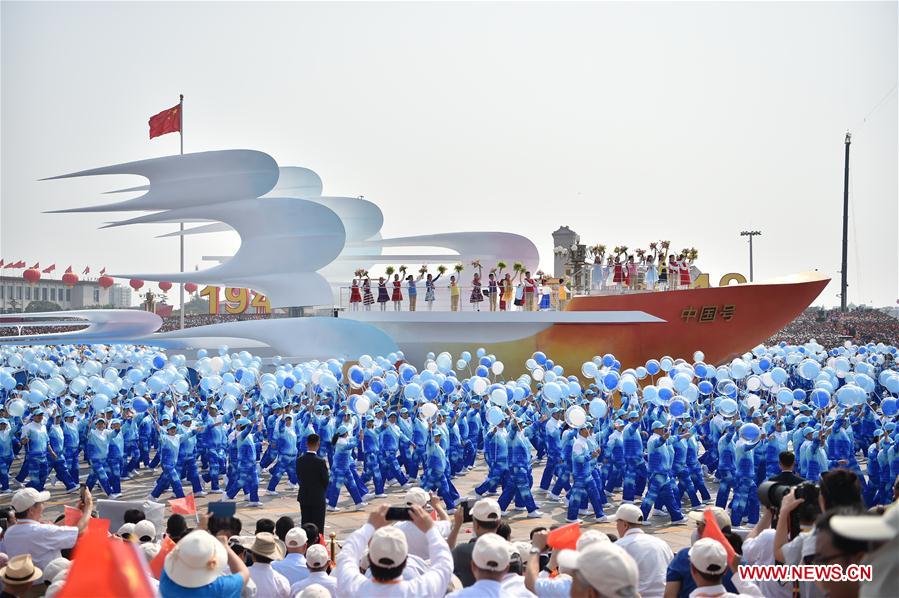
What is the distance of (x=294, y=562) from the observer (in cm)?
558

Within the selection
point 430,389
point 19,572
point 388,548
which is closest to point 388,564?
point 388,548

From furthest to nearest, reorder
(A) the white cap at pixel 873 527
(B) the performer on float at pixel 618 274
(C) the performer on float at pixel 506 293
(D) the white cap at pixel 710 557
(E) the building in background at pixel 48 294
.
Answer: (E) the building in background at pixel 48 294 → (C) the performer on float at pixel 506 293 → (B) the performer on float at pixel 618 274 → (D) the white cap at pixel 710 557 → (A) the white cap at pixel 873 527

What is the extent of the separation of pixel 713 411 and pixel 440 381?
4.85 meters

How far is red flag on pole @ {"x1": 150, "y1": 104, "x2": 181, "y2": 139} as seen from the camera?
3008 centimetres

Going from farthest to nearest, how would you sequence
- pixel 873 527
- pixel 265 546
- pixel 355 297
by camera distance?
pixel 355 297 → pixel 265 546 → pixel 873 527

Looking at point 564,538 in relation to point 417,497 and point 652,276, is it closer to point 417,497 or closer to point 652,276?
point 417,497

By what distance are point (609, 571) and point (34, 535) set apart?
4750 millimetres

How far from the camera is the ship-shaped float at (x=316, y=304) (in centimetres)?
2361

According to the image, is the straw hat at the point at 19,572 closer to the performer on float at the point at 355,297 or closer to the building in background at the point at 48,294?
the performer on float at the point at 355,297

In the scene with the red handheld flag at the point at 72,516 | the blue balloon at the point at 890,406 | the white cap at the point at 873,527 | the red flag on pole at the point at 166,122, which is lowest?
the red handheld flag at the point at 72,516

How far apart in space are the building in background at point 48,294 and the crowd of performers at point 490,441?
51.3m

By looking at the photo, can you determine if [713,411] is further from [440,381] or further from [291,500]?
[291,500]

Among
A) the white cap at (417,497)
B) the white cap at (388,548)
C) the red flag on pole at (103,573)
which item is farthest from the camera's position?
the white cap at (417,497)

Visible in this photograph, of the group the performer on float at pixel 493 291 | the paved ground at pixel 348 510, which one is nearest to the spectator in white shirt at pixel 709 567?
the paved ground at pixel 348 510
